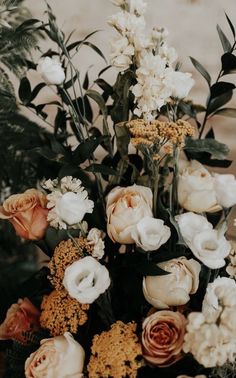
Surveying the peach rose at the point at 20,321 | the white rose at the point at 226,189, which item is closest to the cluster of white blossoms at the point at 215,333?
the white rose at the point at 226,189

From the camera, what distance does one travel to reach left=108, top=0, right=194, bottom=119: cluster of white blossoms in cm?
75

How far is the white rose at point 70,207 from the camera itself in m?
0.70

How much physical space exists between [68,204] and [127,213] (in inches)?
4.0

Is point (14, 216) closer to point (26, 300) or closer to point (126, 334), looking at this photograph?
point (26, 300)

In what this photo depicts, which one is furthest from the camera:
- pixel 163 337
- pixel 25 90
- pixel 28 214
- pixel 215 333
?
pixel 25 90

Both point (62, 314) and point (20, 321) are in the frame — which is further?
point (20, 321)

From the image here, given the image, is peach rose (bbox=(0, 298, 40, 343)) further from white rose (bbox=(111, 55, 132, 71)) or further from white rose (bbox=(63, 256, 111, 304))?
white rose (bbox=(111, 55, 132, 71))

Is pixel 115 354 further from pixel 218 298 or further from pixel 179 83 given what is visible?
pixel 179 83

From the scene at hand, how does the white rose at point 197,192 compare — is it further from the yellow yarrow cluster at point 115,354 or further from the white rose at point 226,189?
the yellow yarrow cluster at point 115,354

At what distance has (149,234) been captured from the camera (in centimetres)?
74

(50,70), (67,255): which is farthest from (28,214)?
(50,70)

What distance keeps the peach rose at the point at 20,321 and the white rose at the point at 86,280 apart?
7.7 inches

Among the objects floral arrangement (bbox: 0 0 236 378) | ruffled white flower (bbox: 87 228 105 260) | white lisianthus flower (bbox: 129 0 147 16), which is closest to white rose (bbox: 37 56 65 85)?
floral arrangement (bbox: 0 0 236 378)

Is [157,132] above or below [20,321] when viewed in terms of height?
above
